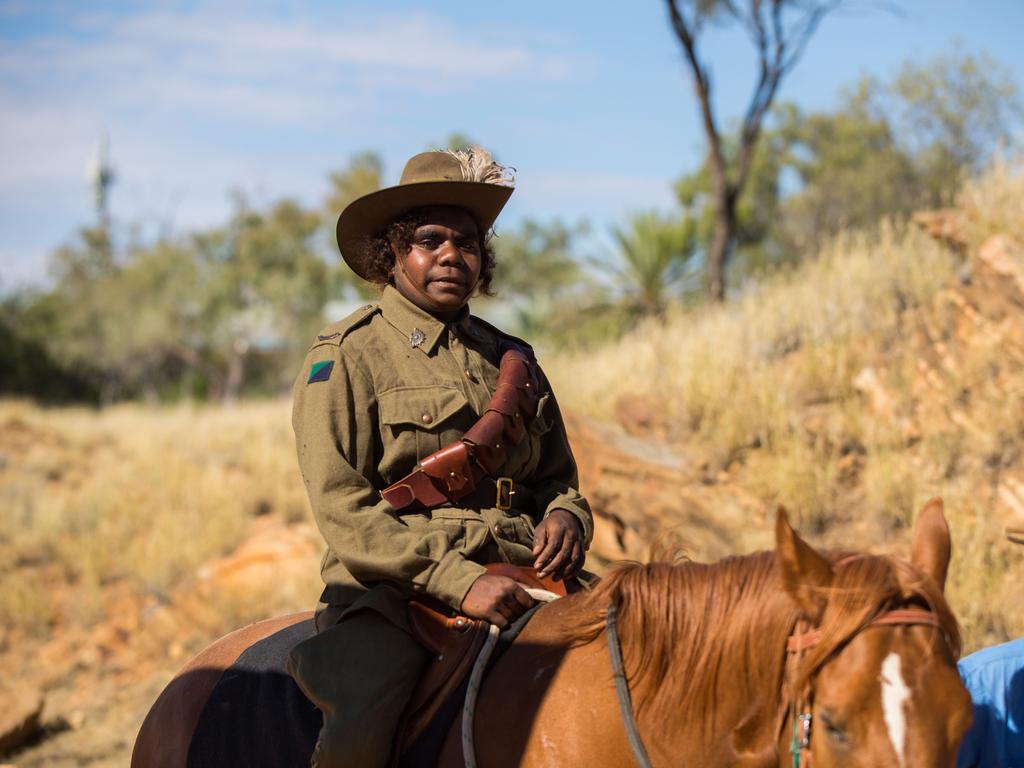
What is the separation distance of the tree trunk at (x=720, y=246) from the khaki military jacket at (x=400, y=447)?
1192 cm


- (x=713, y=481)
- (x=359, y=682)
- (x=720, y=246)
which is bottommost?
(x=713, y=481)

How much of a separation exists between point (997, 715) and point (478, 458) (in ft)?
7.20

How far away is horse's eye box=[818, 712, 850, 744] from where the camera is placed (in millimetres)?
1869

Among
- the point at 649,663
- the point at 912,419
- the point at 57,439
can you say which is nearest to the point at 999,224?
the point at 912,419

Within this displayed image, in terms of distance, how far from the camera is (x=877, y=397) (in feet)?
25.8

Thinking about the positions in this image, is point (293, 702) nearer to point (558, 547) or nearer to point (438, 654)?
point (438, 654)

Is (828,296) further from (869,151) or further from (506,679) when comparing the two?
(869,151)

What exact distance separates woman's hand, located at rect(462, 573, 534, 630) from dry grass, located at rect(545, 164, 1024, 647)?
4.12m

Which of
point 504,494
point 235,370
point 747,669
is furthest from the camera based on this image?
point 235,370

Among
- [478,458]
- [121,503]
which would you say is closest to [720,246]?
[121,503]

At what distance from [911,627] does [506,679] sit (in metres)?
1.05

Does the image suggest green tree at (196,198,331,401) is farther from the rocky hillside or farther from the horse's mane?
the horse's mane

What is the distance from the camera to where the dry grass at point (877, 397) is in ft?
21.9

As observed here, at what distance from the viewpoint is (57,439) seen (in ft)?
51.6
